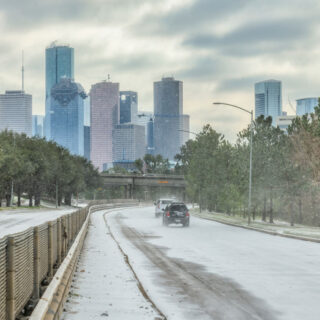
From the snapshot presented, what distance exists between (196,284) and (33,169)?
87.1 metres

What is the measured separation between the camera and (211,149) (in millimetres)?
82250

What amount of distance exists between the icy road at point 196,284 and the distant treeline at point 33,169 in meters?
61.6

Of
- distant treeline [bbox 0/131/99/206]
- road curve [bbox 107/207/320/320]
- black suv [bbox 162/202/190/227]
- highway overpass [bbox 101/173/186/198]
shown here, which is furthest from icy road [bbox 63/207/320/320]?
highway overpass [bbox 101/173/186/198]

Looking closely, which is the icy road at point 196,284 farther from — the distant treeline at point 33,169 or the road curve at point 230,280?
the distant treeline at point 33,169

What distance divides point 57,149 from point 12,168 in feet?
141

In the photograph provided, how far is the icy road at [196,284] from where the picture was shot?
10531 millimetres

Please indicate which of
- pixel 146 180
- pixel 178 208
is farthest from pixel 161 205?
pixel 146 180

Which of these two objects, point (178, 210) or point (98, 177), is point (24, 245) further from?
point (98, 177)

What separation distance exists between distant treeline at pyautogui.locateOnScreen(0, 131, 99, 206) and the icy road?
202ft

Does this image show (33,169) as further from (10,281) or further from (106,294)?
(10,281)

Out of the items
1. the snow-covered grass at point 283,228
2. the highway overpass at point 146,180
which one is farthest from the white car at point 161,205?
the highway overpass at point 146,180

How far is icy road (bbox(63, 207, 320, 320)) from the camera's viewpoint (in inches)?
415

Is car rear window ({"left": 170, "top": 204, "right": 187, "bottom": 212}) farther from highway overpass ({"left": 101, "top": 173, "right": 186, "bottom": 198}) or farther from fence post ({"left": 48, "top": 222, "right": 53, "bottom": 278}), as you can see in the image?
highway overpass ({"left": 101, "top": 173, "right": 186, "bottom": 198})

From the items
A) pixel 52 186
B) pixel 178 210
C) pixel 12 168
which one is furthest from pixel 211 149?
pixel 52 186
